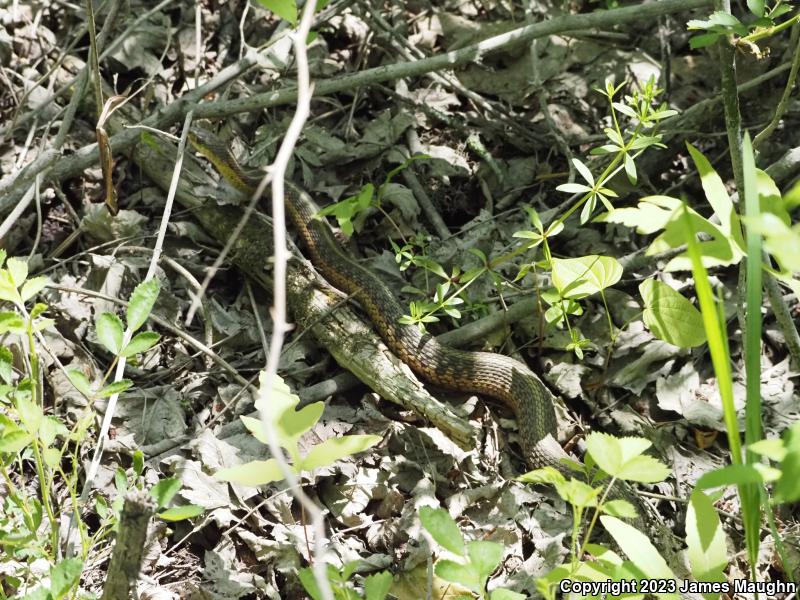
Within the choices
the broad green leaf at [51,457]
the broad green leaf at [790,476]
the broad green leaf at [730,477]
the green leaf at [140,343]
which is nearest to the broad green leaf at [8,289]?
the green leaf at [140,343]

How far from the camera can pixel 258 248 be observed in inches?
185

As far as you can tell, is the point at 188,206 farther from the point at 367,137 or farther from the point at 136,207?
the point at 367,137

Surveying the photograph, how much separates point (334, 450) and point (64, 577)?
1.07 meters

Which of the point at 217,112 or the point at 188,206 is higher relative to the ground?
the point at 217,112

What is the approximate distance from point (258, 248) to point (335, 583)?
2957 millimetres

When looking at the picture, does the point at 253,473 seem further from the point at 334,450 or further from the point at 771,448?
the point at 771,448

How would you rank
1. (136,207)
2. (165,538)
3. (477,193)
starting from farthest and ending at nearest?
(477,193) < (136,207) < (165,538)

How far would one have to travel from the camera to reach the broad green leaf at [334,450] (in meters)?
1.76

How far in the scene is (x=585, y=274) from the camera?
308 centimetres

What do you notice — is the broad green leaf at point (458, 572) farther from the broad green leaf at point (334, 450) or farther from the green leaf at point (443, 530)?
the broad green leaf at point (334, 450)

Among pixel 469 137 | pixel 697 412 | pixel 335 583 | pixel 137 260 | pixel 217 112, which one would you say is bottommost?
pixel 697 412

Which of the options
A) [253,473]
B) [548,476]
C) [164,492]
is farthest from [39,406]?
[548,476]

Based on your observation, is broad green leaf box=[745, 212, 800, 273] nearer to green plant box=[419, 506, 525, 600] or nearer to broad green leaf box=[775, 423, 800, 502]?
broad green leaf box=[775, 423, 800, 502]

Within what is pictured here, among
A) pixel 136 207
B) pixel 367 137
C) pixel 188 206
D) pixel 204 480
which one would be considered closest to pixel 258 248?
pixel 188 206
